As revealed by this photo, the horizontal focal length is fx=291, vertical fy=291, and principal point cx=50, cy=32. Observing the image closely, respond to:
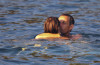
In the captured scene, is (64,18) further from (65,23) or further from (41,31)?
(41,31)

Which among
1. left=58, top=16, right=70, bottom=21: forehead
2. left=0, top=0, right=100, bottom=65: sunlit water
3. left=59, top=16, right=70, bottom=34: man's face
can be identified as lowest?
left=0, top=0, right=100, bottom=65: sunlit water

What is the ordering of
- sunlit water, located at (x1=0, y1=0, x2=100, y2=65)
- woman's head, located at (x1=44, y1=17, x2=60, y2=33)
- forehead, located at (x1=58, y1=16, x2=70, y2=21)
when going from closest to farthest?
sunlit water, located at (x1=0, y1=0, x2=100, y2=65)
woman's head, located at (x1=44, y1=17, x2=60, y2=33)
forehead, located at (x1=58, y1=16, x2=70, y2=21)

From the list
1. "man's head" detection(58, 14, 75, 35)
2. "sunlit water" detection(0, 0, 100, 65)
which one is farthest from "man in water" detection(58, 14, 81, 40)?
"sunlit water" detection(0, 0, 100, 65)

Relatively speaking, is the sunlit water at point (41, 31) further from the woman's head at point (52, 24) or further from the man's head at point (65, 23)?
the man's head at point (65, 23)

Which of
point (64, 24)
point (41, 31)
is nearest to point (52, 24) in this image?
point (64, 24)

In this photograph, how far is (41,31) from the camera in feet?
36.1

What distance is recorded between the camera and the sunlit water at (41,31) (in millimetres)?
7070

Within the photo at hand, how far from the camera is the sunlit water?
7.07 m

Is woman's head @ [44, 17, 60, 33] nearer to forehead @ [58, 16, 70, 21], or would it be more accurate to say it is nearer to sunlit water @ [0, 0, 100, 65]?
sunlit water @ [0, 0, 100, 65]

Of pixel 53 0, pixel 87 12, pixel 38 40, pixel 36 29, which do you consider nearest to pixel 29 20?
pixel 36 29

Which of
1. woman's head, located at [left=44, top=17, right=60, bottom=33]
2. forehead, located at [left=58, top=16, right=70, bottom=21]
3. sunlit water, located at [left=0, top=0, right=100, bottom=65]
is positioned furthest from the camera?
forehead, located at [left=58, top=16, right=70, bottom=21]

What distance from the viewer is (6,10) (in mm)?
15188

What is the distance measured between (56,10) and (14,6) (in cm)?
255

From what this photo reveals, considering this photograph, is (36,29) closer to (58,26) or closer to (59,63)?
(58,26)
